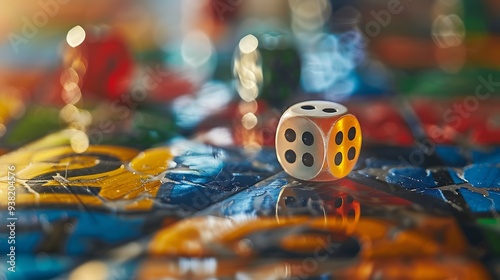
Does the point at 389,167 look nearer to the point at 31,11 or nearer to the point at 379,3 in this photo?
the point at 379,3

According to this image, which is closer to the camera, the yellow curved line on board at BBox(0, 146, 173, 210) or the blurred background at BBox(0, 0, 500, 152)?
the yellow curved line on board at BBox(0, 146, 173, 210)

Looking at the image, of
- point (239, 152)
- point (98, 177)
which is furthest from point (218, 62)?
point (98, 177)

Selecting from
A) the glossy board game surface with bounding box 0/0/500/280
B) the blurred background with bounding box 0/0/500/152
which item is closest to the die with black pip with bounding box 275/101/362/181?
the glossy board game surface with bounding box 0/0/500/280

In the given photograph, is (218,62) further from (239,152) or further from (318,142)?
(318,142)

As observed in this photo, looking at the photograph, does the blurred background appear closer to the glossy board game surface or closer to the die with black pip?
the glossy board game surface

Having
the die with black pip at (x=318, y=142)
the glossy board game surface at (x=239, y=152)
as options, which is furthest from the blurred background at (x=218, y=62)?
the die with black pip at (x=318, y=142)

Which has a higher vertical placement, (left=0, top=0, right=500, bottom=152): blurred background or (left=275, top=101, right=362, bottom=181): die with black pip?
(left=0, top=0, right=500, bottom=152): blurred background

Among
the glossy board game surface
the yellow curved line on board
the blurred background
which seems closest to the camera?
the glossy board game surface

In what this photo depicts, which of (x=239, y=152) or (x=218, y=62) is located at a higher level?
(x=218, y=62)
